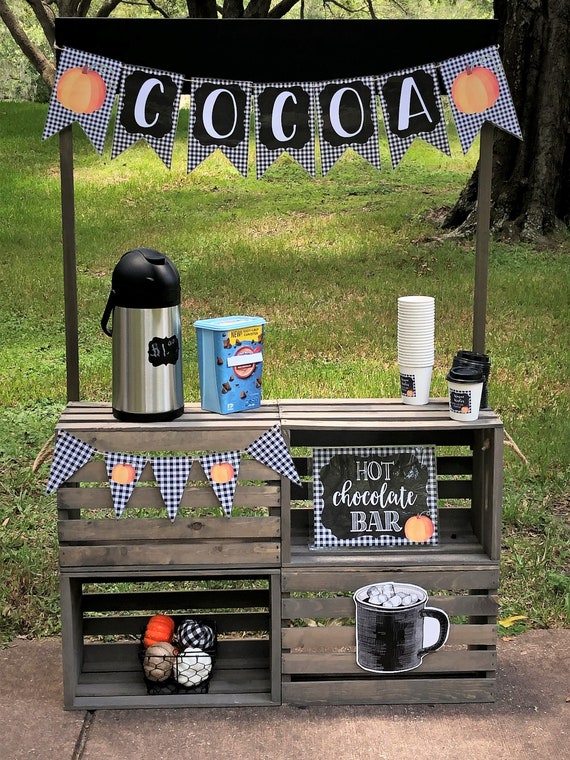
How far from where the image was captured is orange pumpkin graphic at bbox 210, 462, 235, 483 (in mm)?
3301

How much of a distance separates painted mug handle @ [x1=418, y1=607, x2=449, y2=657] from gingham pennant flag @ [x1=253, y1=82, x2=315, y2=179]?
1.64 meters

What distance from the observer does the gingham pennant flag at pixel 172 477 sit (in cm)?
329

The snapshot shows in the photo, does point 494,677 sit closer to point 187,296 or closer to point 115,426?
point 115,426

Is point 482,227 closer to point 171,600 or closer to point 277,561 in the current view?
point 277,561

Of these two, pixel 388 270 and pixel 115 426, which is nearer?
pixel 115 426

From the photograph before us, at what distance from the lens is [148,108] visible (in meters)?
3.52

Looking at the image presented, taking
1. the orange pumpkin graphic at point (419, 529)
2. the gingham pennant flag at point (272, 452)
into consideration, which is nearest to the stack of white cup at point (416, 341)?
the orange pumpkin graphic at point (419, 529)

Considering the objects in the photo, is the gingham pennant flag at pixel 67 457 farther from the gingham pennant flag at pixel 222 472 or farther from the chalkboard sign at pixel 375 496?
the chalkboard sign at pixel 375 496

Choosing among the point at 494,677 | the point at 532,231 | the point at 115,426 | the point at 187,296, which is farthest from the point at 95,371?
the point at 532,231

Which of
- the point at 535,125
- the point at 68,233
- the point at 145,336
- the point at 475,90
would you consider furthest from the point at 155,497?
the point at 535,125

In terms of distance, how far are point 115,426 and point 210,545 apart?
53cm

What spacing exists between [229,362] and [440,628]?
1208 mm

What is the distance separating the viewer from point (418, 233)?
10414mm

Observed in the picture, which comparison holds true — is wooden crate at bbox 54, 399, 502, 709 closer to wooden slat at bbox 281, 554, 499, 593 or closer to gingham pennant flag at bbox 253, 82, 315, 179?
wooden slat at bbox 281, 554, 499, 593
